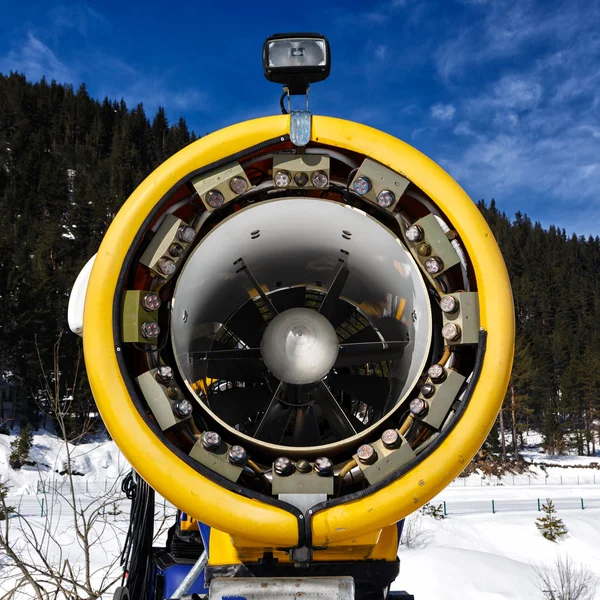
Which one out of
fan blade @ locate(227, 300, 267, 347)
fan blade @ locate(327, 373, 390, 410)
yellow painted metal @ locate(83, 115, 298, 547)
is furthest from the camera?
fan blade @ locate(227, 300, 267, 347)

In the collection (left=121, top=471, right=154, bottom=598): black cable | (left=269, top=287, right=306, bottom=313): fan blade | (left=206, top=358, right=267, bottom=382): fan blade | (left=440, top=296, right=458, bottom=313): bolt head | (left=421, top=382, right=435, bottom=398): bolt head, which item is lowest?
(left=121, top=471, right=154, bottom=598): black cable

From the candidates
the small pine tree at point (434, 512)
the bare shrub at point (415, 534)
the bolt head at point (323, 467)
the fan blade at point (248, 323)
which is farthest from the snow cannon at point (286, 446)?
the small pine tree at point (434, 512)

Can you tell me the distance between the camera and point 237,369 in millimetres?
3004

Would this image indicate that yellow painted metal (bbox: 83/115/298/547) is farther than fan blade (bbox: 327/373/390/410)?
No

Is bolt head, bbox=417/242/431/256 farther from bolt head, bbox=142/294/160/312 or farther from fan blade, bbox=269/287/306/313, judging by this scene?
fan blade, bbox=269/287/306/313

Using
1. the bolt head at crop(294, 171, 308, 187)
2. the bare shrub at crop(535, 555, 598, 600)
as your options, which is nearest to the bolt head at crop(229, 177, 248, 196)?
the bolt head at crop(294, 171, 308, 187)

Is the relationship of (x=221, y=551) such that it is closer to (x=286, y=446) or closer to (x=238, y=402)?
(x=286, y=446)

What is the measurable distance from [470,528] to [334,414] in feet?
47.2

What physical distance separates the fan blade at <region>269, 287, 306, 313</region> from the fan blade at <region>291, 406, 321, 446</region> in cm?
78

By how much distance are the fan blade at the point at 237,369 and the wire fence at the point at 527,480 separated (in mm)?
26165

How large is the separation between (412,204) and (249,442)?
3.07ft

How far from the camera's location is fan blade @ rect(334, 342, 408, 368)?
2.65 metres

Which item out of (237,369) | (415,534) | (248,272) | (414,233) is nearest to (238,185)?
(414,233)

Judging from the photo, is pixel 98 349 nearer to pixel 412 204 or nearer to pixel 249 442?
pixel 249 442
